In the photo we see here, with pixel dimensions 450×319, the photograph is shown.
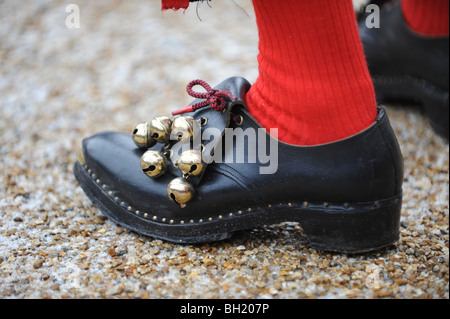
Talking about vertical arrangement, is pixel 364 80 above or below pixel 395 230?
above

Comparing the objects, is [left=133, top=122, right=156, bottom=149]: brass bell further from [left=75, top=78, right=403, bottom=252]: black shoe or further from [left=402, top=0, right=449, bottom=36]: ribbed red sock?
[left=402, top=0, right=449, bottom=36]: ribbed red sock

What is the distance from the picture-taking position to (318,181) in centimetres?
85

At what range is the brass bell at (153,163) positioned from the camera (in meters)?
0.92

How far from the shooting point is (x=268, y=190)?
0.89 meters

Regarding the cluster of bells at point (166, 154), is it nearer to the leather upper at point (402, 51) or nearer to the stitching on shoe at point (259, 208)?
the stitching on shoe at point (259, 208)

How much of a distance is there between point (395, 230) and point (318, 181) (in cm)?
18

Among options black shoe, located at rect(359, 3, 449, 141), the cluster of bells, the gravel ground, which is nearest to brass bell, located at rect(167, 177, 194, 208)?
the cluster of bells

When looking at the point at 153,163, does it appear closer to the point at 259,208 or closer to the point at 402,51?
the point at 259,208

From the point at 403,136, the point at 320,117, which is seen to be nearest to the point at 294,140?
the point at 320,117

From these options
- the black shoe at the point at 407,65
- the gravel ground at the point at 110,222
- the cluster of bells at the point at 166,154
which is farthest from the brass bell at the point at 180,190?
the black shoe at the point at 407,65

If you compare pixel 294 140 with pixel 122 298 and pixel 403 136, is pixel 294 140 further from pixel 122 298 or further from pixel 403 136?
pixel 403 136

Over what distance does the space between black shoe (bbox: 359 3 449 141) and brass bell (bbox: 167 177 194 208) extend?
0.91m

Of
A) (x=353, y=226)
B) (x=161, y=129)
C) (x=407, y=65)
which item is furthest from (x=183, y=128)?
(x=407, y=65)

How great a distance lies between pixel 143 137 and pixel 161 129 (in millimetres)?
50
